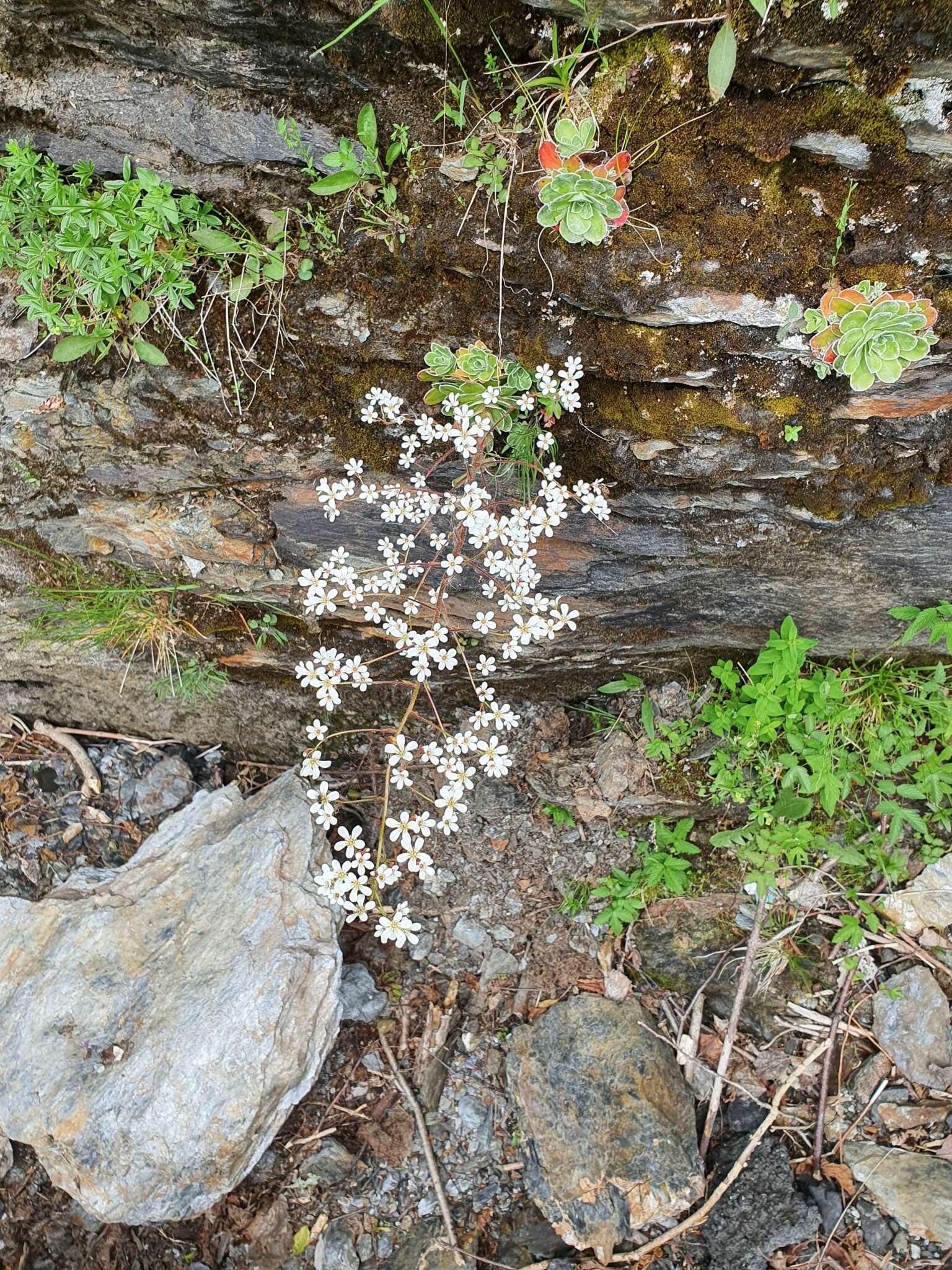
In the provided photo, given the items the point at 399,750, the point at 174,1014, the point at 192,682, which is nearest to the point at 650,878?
the point at 399,750

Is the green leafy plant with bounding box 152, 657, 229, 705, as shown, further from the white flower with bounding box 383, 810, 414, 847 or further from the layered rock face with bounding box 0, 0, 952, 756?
the white flower with bounding box 383, 810, 414, 847

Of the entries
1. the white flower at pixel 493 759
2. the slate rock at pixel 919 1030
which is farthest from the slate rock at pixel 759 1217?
the white flower at pixel 493 759

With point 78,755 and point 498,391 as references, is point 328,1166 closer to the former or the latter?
point 78,755

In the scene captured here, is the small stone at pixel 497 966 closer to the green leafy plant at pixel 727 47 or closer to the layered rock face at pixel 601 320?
the layered rock face at pixel 601 320

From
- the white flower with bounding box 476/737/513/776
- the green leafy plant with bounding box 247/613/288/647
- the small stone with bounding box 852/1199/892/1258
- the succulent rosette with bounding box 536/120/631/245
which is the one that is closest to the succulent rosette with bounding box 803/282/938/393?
the succulent rosette with bounding box 536/120/631/245

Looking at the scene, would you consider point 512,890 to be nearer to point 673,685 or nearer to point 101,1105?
point 673,685
